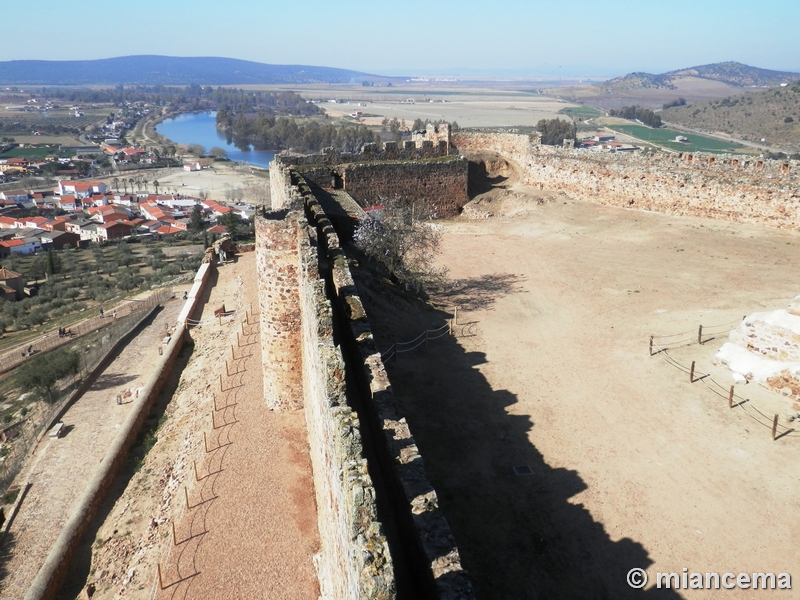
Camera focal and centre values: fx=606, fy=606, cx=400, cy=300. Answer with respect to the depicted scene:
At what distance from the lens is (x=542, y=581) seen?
6332 millimetres

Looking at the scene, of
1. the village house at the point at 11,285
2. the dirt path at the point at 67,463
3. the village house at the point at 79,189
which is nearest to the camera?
the dirt path at the point at 67,463

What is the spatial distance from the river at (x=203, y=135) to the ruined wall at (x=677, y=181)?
61.4m

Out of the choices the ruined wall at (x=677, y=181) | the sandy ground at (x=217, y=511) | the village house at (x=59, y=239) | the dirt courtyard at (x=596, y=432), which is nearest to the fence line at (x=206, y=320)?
the sandy ground at (x=217, y=511)

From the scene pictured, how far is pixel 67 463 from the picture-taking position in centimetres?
1277

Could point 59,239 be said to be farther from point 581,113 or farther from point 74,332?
point 581,113

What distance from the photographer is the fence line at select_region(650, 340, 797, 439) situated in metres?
8.93

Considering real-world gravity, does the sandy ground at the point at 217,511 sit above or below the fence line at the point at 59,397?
above

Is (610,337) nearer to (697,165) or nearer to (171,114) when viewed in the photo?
(697,165)

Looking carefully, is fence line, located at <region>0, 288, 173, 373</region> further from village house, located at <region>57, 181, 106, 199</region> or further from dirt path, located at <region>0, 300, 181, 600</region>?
village house, located at <region>57, 181, 106, 199</region>

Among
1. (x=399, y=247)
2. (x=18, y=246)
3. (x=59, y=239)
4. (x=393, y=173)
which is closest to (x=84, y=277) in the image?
(x=18, y=246)

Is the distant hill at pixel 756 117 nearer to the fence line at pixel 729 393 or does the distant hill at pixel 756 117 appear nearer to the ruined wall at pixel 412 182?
the ruined wall at pixel 412 182

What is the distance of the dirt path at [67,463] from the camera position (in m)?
9.93

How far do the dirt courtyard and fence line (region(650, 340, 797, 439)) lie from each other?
133 millimetres

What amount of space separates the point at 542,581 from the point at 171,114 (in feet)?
678
